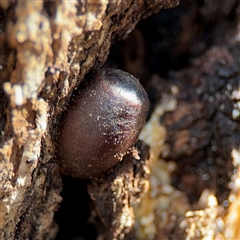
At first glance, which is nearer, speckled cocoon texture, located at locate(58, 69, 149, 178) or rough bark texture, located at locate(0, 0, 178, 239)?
rough bark texture, located at locate(0, 0, 178, 239)

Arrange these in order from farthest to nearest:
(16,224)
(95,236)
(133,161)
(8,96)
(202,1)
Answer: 1. (202,1)
2. (95,236)
3. (133,161)
4. (16,224)
5. (8,96)

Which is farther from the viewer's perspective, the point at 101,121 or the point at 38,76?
the point at 101,121

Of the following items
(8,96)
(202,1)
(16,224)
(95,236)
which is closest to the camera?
(8,96)

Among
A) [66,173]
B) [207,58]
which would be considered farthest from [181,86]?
[66,173]

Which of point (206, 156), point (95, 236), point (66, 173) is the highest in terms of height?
point (66, 173)

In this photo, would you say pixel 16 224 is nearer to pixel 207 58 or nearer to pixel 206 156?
pixel 206 156

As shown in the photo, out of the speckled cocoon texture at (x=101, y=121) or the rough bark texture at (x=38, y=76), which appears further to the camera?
the speckled cocoon texture at (x=101, y=121)

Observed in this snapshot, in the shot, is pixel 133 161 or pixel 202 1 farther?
pixel 202 1

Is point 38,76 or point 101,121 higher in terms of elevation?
point 38,76
